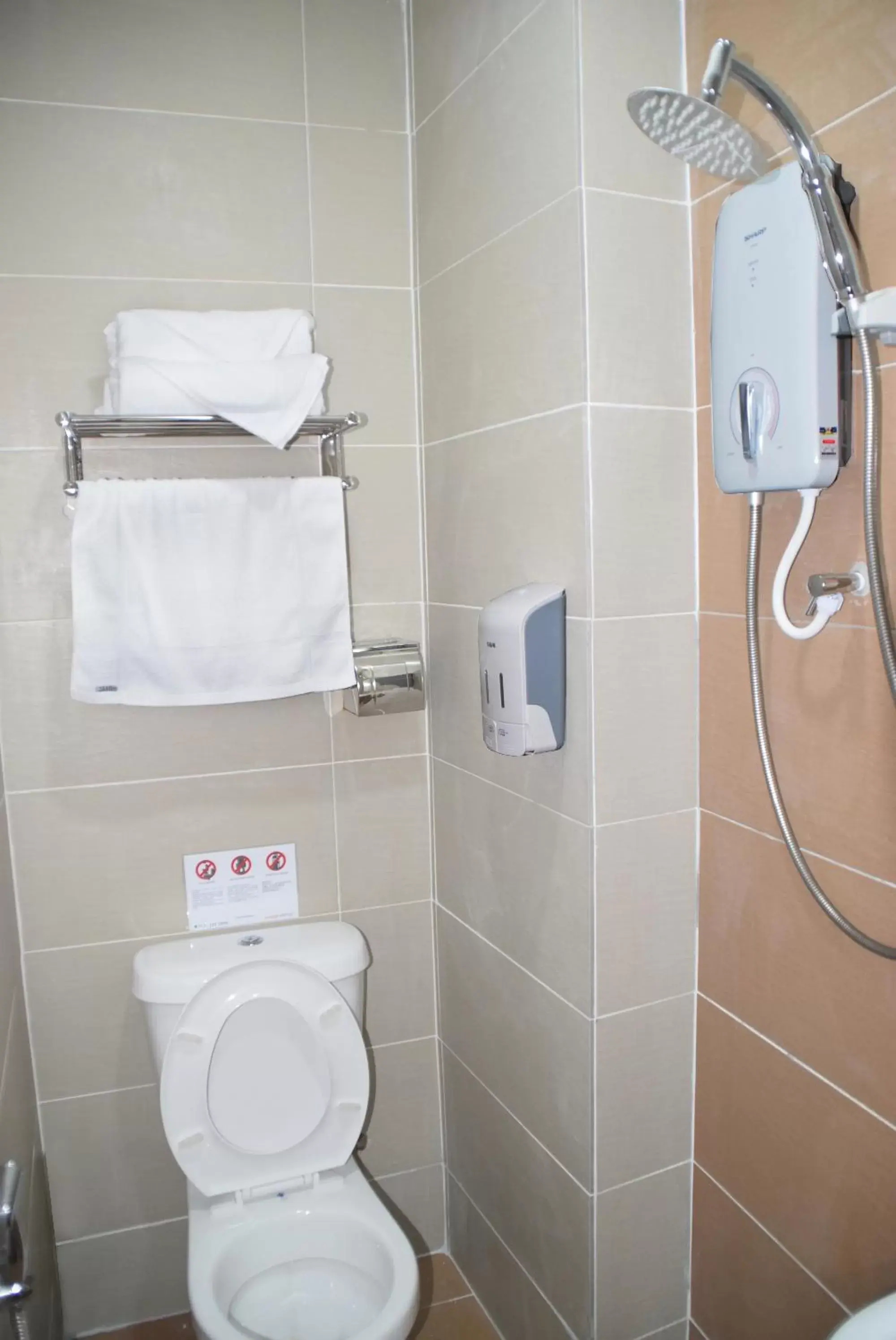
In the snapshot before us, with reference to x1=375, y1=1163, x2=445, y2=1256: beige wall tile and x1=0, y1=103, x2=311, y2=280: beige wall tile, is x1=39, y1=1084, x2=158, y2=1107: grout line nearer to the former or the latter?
x1=375, y1=1163, x2=445, y2=1256: beige wall tile

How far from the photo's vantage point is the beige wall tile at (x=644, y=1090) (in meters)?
1.43

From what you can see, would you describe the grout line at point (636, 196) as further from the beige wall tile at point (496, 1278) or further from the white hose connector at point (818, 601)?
the beige wall tile at point (496, 1278)

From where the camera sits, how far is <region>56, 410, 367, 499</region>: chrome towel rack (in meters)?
1.55

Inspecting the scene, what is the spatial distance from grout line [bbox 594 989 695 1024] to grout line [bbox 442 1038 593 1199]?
0.28 metres

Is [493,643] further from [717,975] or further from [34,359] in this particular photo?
[34,359]

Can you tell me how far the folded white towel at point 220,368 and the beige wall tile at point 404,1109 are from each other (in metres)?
1.23

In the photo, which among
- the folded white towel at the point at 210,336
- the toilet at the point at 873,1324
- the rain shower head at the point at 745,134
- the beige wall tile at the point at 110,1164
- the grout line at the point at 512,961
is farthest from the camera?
the beige wall tile at the point at 110,1164

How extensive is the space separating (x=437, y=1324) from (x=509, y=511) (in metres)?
1.52

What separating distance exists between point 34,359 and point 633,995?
1397 mm

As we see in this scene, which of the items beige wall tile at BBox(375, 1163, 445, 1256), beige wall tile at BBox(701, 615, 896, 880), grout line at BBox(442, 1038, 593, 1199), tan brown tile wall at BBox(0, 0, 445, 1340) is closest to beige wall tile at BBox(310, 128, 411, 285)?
tan brown tile wall at BBox(0, 0, 445, 1340)

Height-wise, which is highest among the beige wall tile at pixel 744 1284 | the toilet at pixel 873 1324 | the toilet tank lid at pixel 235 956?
the toilet at pixel 873 1324

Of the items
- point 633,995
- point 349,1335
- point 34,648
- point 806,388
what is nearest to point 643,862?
point 633,995

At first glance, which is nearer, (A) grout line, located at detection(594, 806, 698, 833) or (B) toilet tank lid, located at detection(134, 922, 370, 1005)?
(A) grout line, located at detection(594, 806, 698, 833)

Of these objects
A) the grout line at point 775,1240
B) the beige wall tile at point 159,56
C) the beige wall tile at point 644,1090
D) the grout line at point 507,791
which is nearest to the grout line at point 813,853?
the grout line at point 507,791
